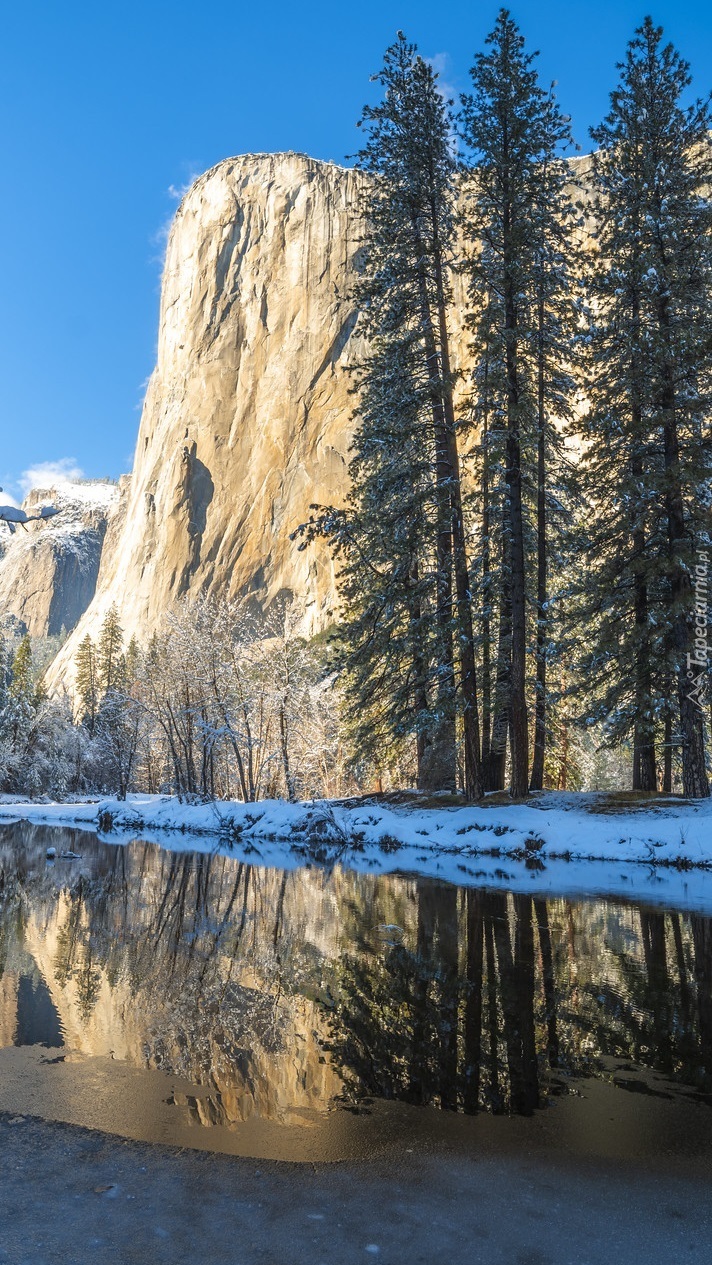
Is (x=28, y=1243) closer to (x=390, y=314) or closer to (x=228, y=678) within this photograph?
(x=390, y=314)

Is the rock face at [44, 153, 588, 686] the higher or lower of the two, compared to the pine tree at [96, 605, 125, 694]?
higher

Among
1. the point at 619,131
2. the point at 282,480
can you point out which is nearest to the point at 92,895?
the point at 619,131

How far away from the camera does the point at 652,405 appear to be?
17875 mm

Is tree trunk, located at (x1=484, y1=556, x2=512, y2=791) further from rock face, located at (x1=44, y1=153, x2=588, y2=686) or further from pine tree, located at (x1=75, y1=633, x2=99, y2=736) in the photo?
rock face, located at (x1=44, y1=153, x2=588, y2=686)

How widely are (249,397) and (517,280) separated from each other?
89939 mm

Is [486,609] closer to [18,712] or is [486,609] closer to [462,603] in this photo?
[462,603]

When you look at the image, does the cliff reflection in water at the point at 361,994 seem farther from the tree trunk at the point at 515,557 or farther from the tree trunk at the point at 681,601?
the tree trunk at the point at 515,557

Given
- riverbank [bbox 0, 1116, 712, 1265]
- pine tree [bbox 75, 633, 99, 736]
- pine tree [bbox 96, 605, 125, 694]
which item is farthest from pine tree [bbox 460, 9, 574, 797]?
pine tree [bbox 75, 633, 99, 736]

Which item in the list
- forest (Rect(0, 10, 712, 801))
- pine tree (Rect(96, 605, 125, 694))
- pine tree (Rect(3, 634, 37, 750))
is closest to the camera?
forest (Rect(0, 10, 712, 801))

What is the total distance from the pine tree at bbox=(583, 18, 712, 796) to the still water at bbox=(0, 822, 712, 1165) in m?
9.05

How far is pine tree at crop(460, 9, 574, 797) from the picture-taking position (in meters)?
18.0

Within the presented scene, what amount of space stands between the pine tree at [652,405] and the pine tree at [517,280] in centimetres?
128

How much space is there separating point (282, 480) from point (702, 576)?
85043 mm

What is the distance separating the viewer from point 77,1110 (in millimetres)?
3559
